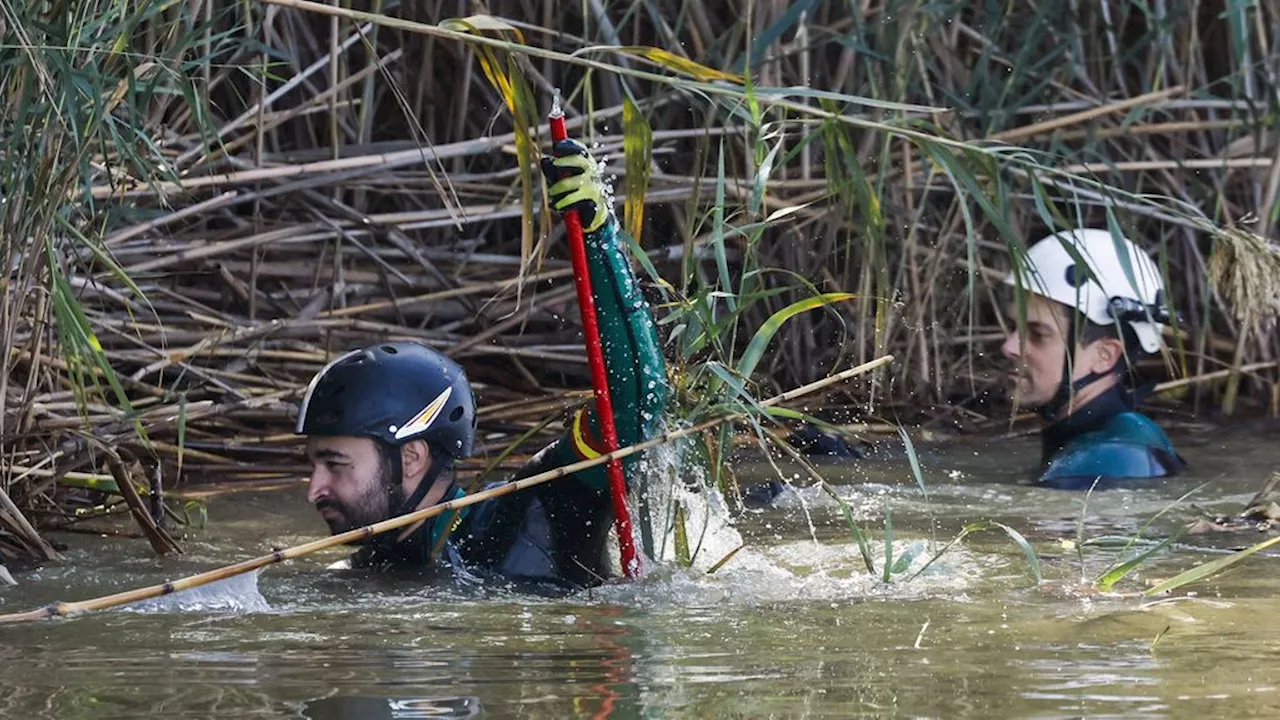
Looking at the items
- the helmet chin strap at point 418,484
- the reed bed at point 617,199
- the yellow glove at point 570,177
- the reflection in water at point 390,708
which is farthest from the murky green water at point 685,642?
the reed bed at point 617,199

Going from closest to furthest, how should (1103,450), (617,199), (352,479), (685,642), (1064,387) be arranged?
(685,642)
(352,479)
(1103,450)
(1064,387)
(617,199)

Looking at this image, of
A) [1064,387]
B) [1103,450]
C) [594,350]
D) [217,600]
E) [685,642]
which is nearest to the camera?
[685,642]

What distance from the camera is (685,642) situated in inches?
130

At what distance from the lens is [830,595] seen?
3.84 meters

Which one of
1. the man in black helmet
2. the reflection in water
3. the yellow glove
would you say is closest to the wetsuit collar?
the man in black helmet

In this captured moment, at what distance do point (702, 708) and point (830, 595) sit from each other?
1.12 metres

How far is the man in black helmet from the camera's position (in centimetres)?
375

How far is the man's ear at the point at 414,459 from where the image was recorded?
13.8ft

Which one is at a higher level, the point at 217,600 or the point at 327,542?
the point at 327,542

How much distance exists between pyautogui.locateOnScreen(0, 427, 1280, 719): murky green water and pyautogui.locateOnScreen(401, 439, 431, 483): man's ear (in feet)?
0.83

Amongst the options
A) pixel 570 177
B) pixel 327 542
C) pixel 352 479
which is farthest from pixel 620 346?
pixel 327 542

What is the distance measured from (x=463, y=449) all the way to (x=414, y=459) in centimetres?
11

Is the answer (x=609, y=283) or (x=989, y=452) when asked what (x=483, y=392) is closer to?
(x=989, y=452)

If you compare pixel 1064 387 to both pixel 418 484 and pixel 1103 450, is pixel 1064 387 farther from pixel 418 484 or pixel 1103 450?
pixel 418 484
